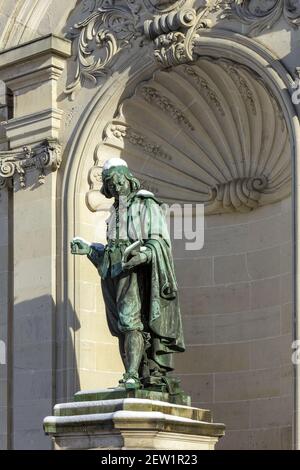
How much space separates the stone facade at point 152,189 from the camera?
15.0 m

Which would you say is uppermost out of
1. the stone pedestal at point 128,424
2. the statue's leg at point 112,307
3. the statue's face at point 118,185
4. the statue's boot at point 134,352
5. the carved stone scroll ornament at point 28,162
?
the carved stone scroll ornament at point 28,162

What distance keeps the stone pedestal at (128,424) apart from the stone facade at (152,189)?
1.92m

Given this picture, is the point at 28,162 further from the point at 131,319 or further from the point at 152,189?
the point at 131,319

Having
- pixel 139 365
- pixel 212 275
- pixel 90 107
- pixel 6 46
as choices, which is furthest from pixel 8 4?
pixel 139 365

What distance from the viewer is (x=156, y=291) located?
13.4 meters

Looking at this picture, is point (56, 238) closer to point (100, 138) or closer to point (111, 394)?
point (100, 138)

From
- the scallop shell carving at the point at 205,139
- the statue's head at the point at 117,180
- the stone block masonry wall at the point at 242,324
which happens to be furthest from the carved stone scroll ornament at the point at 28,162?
the statue's head at the point at 117,180

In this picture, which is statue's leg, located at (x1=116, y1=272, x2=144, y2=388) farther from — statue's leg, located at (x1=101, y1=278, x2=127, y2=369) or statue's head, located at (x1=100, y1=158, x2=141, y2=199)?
statue's head, located at (x1=100, y1=158, x2=141, y2=199)

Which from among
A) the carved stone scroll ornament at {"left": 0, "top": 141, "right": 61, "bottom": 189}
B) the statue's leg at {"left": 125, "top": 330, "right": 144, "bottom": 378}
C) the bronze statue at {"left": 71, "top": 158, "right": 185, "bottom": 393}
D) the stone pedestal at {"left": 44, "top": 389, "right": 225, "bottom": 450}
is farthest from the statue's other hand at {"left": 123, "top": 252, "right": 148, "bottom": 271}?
→ the carved stone scroll ornament at {"left": 0, "top": 141, "right": 61, "bottom": 189}

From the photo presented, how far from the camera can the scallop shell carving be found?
49.4 ft

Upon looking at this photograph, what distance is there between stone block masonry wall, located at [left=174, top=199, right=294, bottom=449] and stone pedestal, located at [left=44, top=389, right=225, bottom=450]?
186cm

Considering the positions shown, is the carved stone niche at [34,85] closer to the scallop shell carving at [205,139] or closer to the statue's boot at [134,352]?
the scallop shell carving at [205,139]

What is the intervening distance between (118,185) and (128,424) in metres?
2.04

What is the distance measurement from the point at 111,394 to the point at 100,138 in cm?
330
